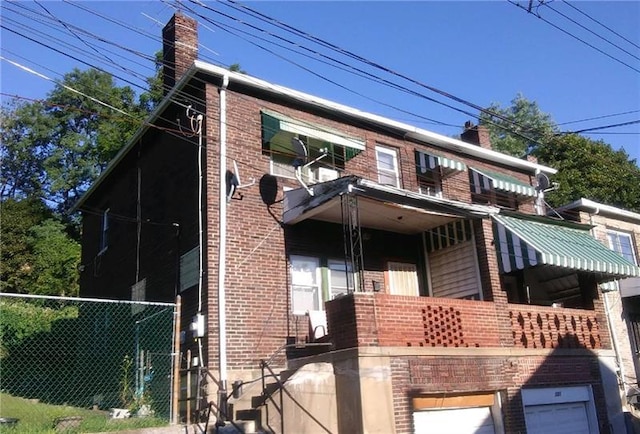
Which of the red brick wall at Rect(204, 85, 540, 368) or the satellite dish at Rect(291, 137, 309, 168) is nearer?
the red brick wall at Rect(204, 85, 540, 368)

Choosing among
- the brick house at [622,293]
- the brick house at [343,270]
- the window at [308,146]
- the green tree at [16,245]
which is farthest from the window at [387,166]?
the green tree at [16,245]

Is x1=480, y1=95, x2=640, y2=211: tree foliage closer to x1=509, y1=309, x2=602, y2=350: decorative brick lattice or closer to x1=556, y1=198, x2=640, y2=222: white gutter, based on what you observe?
x1=556, y1=198, x2=640, y2=222: white gutter

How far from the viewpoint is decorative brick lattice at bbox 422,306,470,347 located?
10.7m

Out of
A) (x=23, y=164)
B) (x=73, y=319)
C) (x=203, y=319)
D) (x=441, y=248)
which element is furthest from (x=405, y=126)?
(x=23, y=164)

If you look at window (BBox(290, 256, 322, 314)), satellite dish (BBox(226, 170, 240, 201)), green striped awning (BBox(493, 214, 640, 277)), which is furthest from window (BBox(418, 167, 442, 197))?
satellite dish (BBox(226, 170, 240, 201))

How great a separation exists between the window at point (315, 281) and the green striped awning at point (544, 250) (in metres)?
3.34

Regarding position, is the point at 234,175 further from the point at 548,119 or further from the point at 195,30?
the point at 548,119

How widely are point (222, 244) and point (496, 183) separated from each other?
26.2ft

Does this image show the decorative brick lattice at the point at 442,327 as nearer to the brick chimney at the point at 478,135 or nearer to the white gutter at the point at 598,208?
the white gutter at the point at 598,208

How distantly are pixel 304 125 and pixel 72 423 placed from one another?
7.25 meters

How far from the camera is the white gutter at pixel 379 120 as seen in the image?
1281cm

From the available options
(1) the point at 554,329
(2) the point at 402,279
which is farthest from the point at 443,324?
(2) the point at 402,279

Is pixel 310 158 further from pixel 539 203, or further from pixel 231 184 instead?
pixel 539 203

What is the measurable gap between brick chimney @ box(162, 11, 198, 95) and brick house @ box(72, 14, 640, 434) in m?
0.05
